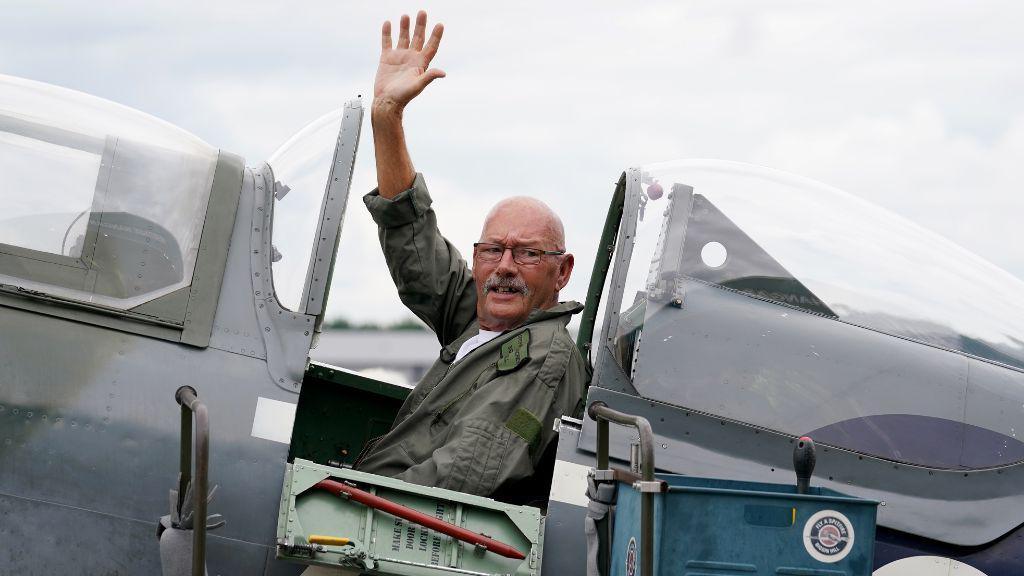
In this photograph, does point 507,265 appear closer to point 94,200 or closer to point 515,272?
point 515,272

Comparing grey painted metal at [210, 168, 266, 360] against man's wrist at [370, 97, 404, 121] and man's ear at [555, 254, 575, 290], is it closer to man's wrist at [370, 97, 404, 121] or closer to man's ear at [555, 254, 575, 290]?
man's wrist at [370, 97, 404, 121]

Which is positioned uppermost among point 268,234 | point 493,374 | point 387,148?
point 387,148

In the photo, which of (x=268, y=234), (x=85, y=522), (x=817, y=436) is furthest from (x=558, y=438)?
(x=85, y=522)

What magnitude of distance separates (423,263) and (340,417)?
0.78 m

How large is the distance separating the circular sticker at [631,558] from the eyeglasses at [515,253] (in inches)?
74.8

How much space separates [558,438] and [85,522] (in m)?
1.53

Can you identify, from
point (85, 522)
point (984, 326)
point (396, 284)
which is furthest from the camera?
point (396, 284)

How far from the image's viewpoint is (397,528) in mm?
3541

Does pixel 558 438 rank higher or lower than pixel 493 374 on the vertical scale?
lower

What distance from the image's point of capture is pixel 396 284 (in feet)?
17.0

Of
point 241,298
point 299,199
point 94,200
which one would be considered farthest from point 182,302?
point 299,199

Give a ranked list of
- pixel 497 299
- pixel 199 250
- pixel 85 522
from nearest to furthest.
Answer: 1. pixel 85 522
2. pixel 199 250
3. pixel 497 299

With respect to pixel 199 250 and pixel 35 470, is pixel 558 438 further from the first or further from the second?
pixel 35 470

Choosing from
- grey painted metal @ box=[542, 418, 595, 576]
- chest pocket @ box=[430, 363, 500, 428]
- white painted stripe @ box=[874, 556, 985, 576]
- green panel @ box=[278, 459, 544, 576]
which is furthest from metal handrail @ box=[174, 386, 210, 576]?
white painted stripe @ box=[874, 556, 985, 576]
